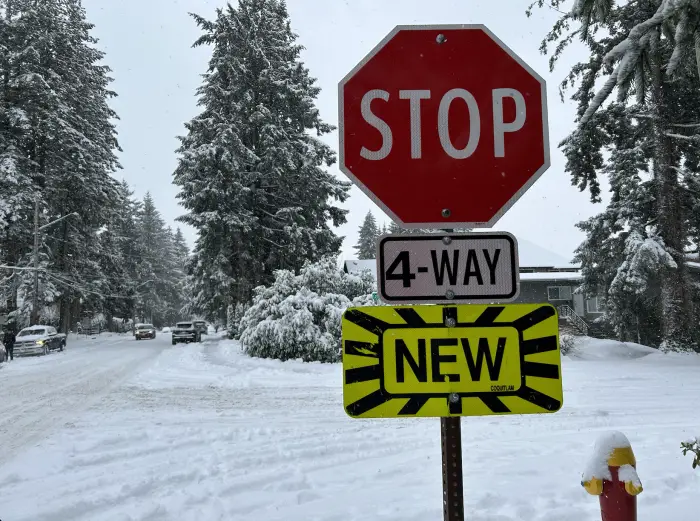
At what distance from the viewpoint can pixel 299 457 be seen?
652 cm

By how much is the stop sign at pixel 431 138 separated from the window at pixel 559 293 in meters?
40.2

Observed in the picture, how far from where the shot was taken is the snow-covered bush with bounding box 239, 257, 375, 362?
63.2ft

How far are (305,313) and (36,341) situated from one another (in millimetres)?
15878

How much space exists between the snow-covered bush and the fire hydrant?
16.6 metres

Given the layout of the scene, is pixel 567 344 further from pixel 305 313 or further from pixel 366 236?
pixel 366 236

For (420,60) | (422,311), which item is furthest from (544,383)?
(420,60)

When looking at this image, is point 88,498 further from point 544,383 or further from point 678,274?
point 678,274

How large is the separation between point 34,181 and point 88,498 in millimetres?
36766

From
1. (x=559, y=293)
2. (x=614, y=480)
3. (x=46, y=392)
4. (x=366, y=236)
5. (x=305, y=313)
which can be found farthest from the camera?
(x=366, y=236)

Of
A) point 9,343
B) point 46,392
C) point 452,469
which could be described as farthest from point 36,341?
point 452,469

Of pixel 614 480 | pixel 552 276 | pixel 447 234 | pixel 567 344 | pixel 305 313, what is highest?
pixel 552 276

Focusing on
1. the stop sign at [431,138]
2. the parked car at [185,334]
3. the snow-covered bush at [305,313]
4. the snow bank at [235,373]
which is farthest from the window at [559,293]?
the stop sign at [431,138]

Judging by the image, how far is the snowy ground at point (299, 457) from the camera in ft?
15.7

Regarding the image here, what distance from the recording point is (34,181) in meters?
36.1
